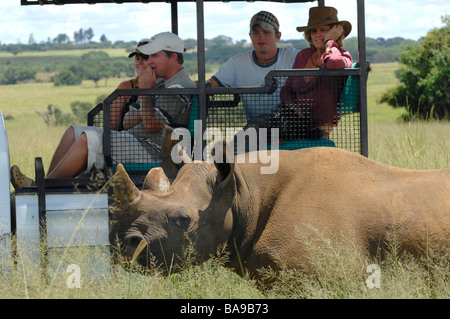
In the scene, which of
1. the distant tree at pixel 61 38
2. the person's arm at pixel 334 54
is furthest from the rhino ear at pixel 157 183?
the distant tree at pixel 61 38

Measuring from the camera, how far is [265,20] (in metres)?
6.82

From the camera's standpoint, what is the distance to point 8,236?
5.10m

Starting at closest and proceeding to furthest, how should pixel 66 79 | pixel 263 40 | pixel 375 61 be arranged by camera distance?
pixel 263 40 → pixel 66 79 → pixel 375 61

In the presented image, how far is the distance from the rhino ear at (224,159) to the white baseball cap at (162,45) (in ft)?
5.94

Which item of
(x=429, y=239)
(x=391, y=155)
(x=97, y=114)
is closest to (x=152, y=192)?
(x=429, y=239)

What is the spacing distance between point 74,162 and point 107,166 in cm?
30

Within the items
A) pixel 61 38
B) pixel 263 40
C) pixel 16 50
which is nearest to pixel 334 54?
pixel 263 40

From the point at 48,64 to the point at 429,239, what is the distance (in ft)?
281

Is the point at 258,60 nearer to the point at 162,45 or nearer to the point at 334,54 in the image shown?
the point at 162,45

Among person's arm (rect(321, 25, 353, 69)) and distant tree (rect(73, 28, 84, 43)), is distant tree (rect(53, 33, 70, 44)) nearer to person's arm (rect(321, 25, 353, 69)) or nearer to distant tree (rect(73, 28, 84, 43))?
distant tree (rect(73, 28, 84, 43))

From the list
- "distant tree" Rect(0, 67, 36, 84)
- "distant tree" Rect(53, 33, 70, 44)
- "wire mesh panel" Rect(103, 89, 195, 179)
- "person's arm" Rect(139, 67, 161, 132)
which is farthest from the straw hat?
"distant tree" Rect(53, 33, 70, 44)

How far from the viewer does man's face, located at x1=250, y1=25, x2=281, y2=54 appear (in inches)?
267
